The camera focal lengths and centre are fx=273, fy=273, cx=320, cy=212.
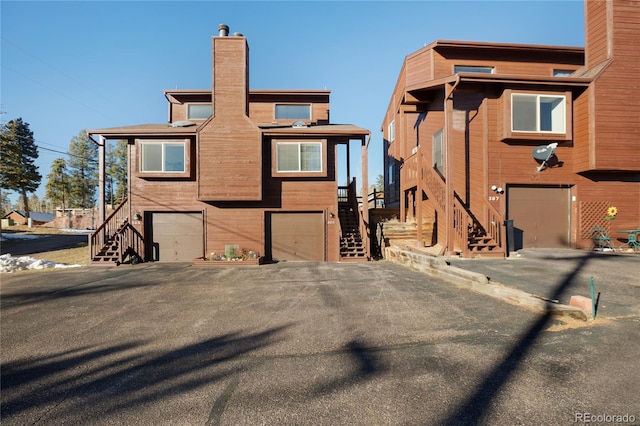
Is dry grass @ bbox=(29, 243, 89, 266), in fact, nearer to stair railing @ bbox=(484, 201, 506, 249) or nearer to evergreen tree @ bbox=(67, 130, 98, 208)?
stair railing @ bbox=(484, 201, 506, 249)

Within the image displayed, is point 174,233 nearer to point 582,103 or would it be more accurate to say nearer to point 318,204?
point 318,204

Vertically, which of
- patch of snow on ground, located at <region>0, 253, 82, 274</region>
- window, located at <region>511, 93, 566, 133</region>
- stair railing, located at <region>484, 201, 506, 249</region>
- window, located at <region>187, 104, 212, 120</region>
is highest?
window, located at <region>187, 104, 212, 120</region>

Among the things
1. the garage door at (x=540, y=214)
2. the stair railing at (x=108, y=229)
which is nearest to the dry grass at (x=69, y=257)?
the stair railing at (x=108, y=229)

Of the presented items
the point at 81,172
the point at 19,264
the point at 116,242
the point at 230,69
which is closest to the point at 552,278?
the point at 230,69

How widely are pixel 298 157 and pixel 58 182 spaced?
46.8 meters

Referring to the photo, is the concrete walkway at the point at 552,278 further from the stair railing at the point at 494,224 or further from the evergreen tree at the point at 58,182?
the evergreen tree at the point at 58,182

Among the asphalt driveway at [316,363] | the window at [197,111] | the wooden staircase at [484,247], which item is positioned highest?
the window at [197,111]

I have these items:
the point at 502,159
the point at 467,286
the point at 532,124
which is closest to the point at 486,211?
the point at 502,159

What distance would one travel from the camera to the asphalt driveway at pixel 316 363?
215 cm

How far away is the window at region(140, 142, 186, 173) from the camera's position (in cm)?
1134

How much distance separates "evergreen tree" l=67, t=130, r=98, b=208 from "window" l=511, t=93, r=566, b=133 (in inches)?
2084

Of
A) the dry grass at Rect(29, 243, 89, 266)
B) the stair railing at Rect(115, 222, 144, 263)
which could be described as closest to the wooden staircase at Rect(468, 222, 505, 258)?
the stair railing at Rect(115, 222, 144, 263)

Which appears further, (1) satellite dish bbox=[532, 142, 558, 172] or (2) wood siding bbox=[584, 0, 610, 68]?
(2) wood siding bbox=[584, 0, 610, 68]

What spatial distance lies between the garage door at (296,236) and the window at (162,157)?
14.6ft
